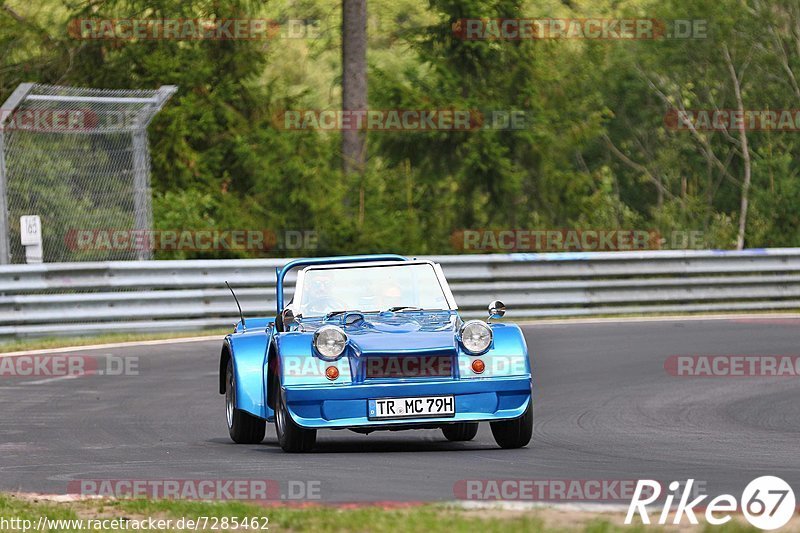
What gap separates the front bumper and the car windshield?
1371 millimetres

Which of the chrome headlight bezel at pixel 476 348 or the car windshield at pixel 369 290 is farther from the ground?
the car windshield at pixel 369 290

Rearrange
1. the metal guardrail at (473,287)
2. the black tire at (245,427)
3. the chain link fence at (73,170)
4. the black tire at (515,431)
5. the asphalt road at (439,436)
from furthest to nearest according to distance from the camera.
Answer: the metal guardrail at (473,287) → the chain link fence at (73,170) → the black tire at (245,427) → the black tire at (515,431) → the asphalt road at (439,436)

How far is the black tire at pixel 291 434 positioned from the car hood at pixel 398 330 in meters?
0.62

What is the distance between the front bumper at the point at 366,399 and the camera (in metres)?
9.63

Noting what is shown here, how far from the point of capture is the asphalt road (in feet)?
27.8

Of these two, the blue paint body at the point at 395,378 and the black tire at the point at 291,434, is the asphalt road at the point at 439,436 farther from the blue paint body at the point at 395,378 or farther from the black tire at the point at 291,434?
the blue paint body at the point at 395,378

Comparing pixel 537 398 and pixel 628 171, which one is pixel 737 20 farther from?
pixel 537 398

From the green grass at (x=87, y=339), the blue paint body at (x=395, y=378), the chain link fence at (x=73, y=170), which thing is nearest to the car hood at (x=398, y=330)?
the blue paint body at (x=395, y=378)

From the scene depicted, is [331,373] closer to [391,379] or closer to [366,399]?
[366,399]

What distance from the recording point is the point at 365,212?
25484mm

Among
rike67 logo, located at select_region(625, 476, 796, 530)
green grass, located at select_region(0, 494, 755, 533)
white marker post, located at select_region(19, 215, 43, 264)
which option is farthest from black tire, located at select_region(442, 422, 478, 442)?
Result: white marker post, located at select_region(19, 215, 43, 264)

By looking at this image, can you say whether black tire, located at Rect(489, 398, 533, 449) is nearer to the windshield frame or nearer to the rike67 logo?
the windshield frame

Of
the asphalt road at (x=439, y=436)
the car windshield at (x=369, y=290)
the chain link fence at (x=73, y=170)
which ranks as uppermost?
the chain link fence at (x=73, y=170)

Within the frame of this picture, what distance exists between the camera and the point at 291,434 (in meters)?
9.84
